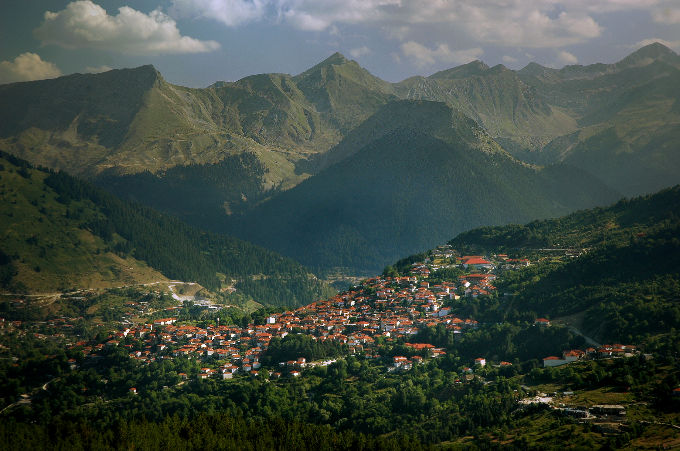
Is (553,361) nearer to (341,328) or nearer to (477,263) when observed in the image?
(341,328)

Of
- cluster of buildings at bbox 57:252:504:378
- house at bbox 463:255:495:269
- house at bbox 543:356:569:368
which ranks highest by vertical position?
house at bbox 463:255:495:269

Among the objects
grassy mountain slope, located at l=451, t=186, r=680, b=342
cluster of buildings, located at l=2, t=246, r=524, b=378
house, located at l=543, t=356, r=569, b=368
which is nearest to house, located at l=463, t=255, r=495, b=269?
cluster of buildings, located at l=2, t=246, r=524, b=378

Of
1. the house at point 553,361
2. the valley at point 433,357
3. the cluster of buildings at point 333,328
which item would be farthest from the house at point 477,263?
the house at point 553,361

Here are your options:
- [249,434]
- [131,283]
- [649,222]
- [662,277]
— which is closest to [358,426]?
[249,434]

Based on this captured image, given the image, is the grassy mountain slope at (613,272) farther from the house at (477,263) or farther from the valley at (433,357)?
the house at (477,263)

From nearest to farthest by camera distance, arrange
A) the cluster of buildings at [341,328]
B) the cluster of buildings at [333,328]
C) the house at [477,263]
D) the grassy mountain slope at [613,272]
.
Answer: the grassy mountain slope at [613,272] → the cluster of buildings at [341,328] → the cluster of buildings at [333,328] → the house at [477,263]

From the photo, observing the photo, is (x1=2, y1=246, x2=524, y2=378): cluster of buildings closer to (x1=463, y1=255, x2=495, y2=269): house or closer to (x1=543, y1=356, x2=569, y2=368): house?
(x1=463, y1=255, x2=495, y2=269): house

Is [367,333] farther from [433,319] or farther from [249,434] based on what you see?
[249,434]

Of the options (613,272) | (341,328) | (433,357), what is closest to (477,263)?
(613,272)
